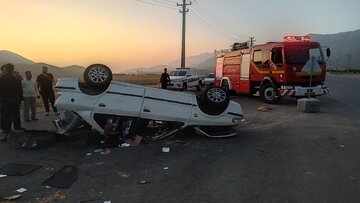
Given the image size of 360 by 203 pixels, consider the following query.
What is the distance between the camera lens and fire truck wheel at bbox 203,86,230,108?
982cm

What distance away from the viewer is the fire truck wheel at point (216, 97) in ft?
32.2

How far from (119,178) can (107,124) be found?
2797mm

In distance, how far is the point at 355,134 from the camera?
33.9 ft

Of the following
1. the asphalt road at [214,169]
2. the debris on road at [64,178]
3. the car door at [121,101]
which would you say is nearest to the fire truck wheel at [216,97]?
the asphalt road at [214,169]

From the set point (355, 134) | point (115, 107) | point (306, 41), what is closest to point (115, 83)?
point (115, 107)

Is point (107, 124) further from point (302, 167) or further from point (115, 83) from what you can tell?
point (302, 167)

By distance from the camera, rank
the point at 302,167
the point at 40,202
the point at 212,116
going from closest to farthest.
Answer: the point at 40,202 < the point at 302,167 < the point at 212,116

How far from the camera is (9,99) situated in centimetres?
1033

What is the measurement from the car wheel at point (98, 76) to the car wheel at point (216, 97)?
2426 mm

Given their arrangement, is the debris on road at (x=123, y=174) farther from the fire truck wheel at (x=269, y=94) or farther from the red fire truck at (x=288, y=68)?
the fire truck wheel at (x=269, y=94)

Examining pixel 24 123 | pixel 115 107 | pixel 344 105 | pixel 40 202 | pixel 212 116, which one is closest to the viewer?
pixel 40 202

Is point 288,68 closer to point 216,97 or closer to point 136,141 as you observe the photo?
point 216,97

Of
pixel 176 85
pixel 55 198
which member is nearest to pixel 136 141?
pixel 55 198

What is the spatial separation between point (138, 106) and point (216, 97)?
1.99 meters
